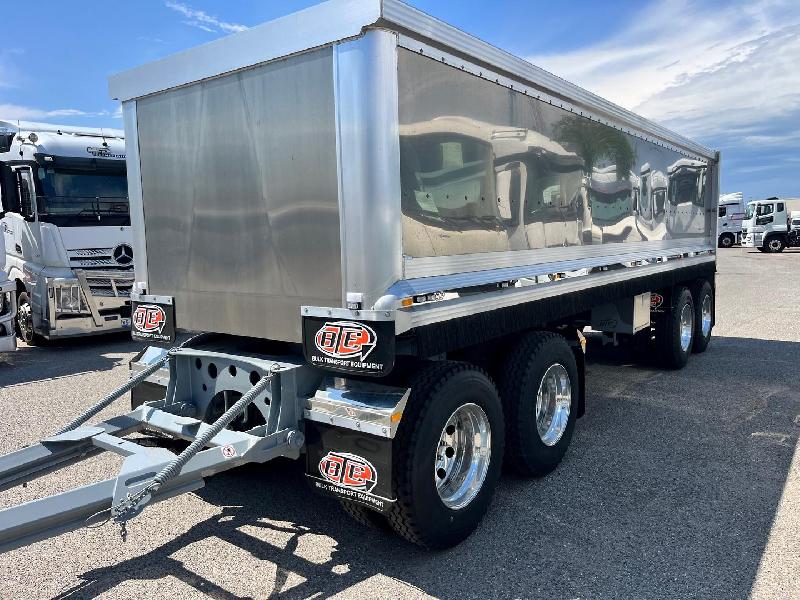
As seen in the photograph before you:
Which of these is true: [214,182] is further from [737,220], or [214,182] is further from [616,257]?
[737,220]

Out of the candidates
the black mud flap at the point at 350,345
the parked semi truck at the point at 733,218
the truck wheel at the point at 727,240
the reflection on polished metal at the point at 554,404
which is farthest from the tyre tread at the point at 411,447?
the truck wheel at the point at 727,240

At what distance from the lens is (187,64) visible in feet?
11.8

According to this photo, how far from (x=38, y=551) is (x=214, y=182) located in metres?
2.27

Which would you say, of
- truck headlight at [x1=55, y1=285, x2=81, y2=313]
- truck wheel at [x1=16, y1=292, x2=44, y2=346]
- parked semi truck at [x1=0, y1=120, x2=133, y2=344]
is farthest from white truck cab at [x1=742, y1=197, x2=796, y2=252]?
truck wheel at [x1=16, y1=292, x2=44, y2=346]

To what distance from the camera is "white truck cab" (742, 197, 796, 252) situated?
3188 cm

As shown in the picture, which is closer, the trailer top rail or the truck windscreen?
the trailer top rail

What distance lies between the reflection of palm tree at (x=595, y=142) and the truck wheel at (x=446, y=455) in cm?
220

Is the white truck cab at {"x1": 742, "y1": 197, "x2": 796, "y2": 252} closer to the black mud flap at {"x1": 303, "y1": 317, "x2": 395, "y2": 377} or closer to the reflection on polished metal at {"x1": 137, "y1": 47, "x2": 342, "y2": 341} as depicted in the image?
the reflection on polished metal at {"x1": 137, "y1": 47, "x2": 342, "y2": 341}

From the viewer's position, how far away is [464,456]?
355 centimetres

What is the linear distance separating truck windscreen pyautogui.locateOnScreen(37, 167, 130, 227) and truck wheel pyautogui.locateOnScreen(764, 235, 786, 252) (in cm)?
3288

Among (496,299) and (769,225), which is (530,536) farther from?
(769,225)

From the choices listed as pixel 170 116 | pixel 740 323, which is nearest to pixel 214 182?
pixel 170 116

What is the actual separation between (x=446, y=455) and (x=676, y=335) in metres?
5.01

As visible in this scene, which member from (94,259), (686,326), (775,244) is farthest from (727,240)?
(94,259)
